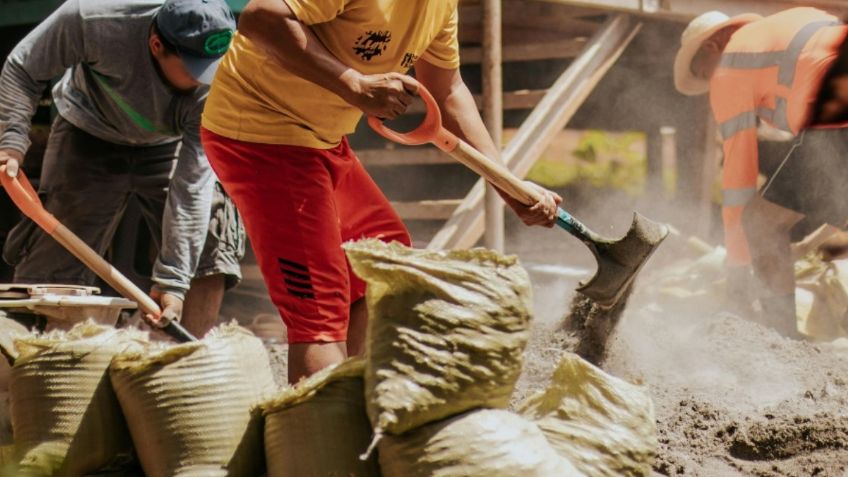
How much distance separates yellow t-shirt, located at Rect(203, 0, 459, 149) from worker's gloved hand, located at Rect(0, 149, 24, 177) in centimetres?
97

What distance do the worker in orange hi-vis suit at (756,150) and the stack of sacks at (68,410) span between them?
15.1 feet

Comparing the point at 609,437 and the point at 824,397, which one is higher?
the point at 609,437

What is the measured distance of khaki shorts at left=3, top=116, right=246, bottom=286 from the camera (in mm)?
4844

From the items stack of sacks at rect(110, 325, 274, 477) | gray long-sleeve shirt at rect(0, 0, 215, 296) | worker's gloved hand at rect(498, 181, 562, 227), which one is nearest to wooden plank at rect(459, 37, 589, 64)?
gray long-sleeve shirt at rect(0, 0, 215, 296)

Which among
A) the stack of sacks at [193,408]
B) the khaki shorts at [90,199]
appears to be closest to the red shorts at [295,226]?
the stack of sacks at [193,408]

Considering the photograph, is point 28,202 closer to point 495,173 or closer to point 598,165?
point 495,173

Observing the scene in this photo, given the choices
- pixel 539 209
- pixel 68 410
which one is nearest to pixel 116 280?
pixel 68 410

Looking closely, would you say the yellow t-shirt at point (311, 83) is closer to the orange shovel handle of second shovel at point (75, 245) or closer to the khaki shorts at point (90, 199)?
the orange shovel handle of second shovel at point (75, 245)

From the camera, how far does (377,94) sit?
3.15m

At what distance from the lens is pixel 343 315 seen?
11.0 ft

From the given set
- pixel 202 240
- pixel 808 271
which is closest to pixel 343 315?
pixel 202 240

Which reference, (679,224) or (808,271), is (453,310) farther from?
(679,224)

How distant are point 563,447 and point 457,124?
1.69m

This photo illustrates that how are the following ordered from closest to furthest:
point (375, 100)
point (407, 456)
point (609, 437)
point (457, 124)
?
1. point (407, 456)
2. point (609, 437)
3. point (375, 100)
4. point (457, 124)
